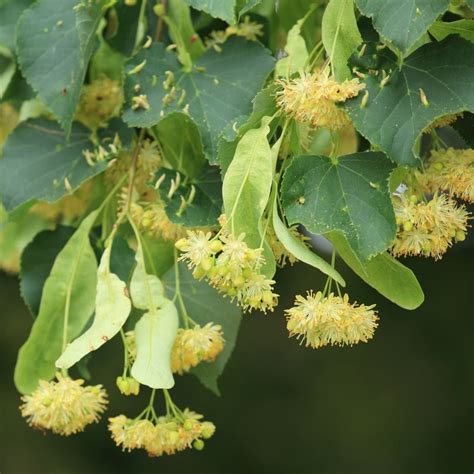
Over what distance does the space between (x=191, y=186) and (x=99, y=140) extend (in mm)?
159

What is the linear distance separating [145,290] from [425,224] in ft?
0.98

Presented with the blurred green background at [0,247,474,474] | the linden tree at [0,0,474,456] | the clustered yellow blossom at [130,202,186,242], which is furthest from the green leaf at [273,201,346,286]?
the blurred green background at [0,247,474,474]

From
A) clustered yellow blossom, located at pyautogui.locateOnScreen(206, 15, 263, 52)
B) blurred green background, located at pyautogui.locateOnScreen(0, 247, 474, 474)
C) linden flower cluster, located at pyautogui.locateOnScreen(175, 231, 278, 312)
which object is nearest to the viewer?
linden flower cluster, located at pyautogui.locateOnScreen(175, 231, 278, 312)

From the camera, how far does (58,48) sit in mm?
1023

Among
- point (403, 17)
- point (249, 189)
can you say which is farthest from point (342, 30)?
point (249, 189)

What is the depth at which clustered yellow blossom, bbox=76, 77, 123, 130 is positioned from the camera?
1128 mm

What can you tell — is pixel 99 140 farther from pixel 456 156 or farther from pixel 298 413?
pixel 298 413

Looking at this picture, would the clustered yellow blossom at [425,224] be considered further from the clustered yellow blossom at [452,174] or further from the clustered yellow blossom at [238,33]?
the clustered yellow blossom at [238,33]

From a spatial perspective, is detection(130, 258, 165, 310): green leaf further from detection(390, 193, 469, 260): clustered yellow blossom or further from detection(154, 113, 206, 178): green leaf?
detection(390, 193, 469, 260): clustered yellow blossom

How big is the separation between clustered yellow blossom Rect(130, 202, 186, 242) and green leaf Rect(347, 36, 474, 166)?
27 centimetres

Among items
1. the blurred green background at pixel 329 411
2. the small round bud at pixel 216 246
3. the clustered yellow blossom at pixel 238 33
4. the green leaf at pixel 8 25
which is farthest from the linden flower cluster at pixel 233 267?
the blurred green background at pixel 329 411

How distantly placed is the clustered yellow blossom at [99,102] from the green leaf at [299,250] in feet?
1.33

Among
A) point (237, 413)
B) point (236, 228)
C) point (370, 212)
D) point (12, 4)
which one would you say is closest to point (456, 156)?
point (370, 212)

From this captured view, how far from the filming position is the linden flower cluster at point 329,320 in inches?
31.1
